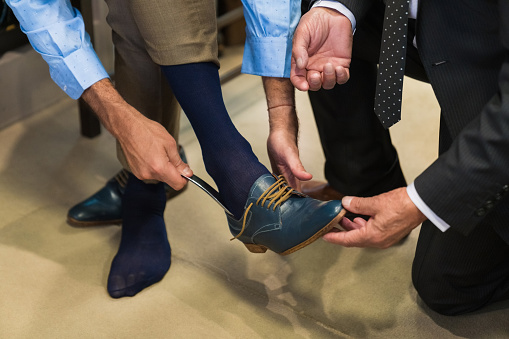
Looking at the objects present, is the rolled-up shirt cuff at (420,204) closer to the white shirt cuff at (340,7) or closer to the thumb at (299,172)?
the thumb at (299,172)

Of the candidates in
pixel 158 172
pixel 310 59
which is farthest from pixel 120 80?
pixel 310 59

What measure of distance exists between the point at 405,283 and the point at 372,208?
0.42 meters

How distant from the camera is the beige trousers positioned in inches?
45.4

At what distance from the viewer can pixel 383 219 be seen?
3.31ft

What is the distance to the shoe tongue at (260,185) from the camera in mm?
1114

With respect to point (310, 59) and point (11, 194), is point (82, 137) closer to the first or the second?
point (11, 194)

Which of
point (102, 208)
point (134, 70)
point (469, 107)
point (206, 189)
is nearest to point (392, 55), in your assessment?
point (469, 107)

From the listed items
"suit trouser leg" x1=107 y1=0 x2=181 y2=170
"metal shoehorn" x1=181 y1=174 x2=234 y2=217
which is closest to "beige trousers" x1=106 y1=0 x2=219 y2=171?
"suit trouser leg" x1=107 y1=0 x2=181 y2=170

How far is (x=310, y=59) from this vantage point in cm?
122

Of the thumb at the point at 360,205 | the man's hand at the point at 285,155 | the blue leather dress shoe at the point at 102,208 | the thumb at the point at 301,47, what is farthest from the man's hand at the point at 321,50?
the blue leather dress shoe at the point at 102,208

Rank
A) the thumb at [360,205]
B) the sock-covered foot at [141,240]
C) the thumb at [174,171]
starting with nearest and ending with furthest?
the thumb at [360,205] < the thumb at [174,171] < the sock-covered foot at [141,240]

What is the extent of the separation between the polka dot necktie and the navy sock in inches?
10.0

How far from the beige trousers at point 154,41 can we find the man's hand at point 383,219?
403 mm

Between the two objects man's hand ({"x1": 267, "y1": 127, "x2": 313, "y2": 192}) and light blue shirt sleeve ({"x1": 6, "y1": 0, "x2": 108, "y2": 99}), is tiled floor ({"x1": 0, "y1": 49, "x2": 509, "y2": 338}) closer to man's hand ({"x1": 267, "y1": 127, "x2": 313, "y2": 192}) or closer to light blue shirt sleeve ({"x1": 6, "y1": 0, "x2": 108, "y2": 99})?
man's hand ({"x1": 267, "y1": 127, "x2": 313, "y2": 192})
